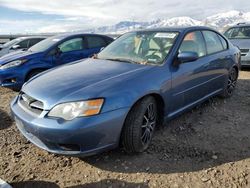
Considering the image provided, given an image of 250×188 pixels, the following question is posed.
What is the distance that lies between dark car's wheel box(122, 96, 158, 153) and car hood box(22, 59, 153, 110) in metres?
0.42

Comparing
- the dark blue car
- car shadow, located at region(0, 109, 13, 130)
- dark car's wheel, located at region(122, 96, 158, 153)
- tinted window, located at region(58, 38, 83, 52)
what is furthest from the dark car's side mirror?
tinted window, located at region(58, 38, 83, 52)

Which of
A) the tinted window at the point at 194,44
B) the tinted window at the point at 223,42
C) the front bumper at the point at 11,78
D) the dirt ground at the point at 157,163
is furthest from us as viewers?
the front bumper at the point at 11,78

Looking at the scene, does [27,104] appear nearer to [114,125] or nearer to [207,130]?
[114,125]

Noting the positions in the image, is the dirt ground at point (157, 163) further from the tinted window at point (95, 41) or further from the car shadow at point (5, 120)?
the tinted window at point (95, 41)

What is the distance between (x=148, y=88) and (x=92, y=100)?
776 millimetres

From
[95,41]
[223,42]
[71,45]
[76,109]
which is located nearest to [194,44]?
[223,42]

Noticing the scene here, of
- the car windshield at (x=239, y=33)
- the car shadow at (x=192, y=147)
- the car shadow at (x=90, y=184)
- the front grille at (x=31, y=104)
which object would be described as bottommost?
the car shadow at (x=192, y=147)

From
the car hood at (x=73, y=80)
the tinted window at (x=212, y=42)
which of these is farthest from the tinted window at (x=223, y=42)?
the car hood at (x=73, y=80)

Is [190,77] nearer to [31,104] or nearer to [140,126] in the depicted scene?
[140,126]

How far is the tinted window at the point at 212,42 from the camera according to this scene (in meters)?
4.99

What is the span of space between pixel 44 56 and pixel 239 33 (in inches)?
271

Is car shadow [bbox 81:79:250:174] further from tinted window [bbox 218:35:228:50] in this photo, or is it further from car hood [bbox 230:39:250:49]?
car hood [bbox 230:39:250:49]

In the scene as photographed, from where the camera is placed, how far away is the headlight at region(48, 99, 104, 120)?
2969 millimetres

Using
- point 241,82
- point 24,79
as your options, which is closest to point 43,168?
point 24,79
